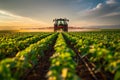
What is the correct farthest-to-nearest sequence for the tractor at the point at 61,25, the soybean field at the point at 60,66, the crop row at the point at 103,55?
the tractor at the point at 61,25 → the crop row at the point at 103,55 → the soybean field at the point at 60,66

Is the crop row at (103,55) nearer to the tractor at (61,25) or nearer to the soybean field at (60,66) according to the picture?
the soybean field at (60,66)

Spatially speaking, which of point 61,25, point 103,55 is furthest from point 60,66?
point 61,25

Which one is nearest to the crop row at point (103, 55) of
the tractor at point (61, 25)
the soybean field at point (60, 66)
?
the soybean field at point (60, 66)

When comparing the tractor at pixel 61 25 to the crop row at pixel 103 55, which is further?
the tractor at pixel 61 25

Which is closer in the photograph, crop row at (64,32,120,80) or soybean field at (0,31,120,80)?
soybean field at (0,31,120,80)

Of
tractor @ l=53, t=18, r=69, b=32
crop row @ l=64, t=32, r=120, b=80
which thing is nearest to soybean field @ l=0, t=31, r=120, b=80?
crop row @ l=64, t=32, r=120, b=80

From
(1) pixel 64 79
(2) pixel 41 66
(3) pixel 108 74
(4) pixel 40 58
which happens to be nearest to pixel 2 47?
(4) pixel 40 58

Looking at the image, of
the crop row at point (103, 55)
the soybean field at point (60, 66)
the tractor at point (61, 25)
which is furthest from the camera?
the tractor at point (61, 25)

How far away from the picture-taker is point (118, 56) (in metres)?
6.85

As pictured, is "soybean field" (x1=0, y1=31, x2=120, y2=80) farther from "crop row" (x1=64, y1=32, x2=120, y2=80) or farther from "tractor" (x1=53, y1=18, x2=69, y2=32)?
"tractor" (x1=53, y1=18, x2=69, y2=32)

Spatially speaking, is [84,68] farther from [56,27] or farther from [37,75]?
[56,27]

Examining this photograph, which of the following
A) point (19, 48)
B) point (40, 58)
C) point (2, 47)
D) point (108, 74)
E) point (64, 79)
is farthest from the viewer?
point (19, 48)

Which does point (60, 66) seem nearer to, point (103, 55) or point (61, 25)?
point (103, 55)

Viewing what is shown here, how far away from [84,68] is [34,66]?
215 centimetres
